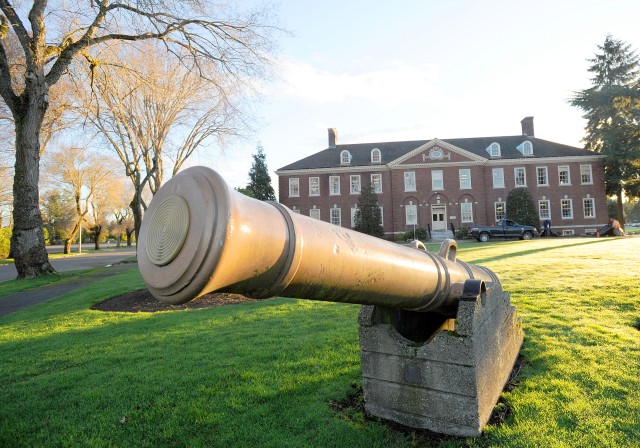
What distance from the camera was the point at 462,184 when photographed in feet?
127

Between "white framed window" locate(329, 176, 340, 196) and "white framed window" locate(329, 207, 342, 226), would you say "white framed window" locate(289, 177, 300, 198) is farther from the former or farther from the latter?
"white framed window" locate(329, 207, 342, 226)

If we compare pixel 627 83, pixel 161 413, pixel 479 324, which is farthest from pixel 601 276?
pixel 627 83

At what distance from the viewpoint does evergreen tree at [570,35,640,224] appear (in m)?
35.7

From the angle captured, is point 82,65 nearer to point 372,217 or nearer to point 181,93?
point 181,93

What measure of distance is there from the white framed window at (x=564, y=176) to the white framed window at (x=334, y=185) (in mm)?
20904

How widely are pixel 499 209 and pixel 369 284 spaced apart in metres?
40.1

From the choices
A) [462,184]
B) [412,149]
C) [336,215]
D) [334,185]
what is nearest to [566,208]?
[462,184]

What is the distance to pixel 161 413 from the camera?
11.0 ft

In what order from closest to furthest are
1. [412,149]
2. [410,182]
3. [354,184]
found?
[410,182]
[354,184]
[412,149]

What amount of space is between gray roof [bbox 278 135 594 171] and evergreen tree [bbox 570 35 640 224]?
254 cm

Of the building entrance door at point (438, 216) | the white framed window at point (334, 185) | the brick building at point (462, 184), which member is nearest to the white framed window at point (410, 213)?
the brick building at point (462, 184)

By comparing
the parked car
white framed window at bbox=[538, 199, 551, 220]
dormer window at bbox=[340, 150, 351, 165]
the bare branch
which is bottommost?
the parked car

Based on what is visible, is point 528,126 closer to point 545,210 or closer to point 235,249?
point 545,210

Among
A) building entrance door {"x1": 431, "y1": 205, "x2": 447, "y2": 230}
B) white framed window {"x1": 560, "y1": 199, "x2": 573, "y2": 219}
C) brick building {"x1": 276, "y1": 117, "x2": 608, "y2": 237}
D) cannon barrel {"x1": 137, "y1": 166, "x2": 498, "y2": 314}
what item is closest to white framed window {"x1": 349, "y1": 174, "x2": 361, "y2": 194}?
brick building {"x1": 276, "y1": 117, "x2": 608, "y2": 237}
